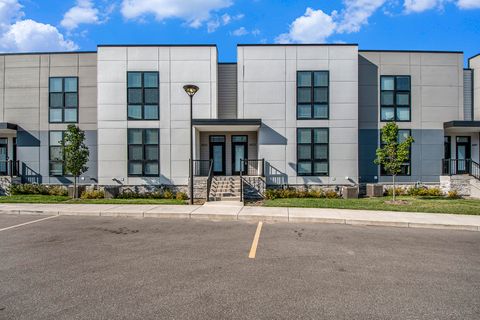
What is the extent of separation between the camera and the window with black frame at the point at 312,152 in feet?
53.1

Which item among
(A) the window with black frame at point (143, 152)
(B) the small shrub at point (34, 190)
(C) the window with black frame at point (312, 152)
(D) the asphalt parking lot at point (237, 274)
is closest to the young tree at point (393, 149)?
(C) the window with black frame at point (312, 152)

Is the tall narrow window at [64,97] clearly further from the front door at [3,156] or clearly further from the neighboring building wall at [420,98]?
the neighboring building wall at [420,98]

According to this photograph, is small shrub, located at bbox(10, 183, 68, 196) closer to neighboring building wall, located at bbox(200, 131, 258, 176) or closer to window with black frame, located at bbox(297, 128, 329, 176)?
neighboring building wall, located at bbox(200, 131, 258, 176)

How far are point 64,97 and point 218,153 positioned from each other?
1026cm

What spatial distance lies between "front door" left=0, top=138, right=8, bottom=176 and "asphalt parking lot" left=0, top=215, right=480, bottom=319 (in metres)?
12.3

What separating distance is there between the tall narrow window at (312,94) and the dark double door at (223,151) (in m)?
3.92

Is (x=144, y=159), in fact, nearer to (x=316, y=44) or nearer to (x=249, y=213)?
(x=249, y=213)

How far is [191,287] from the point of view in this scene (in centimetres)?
444

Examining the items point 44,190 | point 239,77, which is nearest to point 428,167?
point 239,77

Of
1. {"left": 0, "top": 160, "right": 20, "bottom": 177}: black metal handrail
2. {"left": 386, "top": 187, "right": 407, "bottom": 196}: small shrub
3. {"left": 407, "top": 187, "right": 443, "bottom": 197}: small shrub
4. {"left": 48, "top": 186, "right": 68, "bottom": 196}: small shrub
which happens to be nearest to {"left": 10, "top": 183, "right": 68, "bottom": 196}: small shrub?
{"left": 48, "top": 186, "right": 68, "bottom": 196}: small shrub

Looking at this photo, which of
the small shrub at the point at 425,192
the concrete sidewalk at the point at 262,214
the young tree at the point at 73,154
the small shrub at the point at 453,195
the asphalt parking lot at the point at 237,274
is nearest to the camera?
the asphalt parking lot at the point at 237,274

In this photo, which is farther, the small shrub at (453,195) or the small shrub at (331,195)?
the small shrub at (453,195)

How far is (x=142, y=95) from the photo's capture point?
16484 millimetres

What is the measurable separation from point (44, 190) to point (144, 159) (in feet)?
21.2
